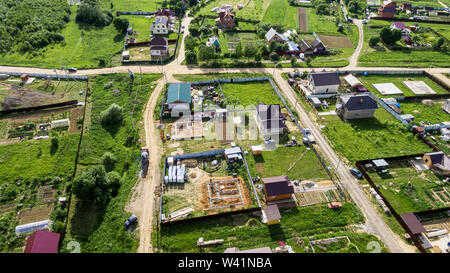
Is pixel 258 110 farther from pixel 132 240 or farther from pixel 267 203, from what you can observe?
pixel 132 240

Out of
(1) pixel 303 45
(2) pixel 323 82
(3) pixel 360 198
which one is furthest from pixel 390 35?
(3) pixel 360 198

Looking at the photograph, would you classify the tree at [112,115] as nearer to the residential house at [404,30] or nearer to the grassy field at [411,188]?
the grassy field at [411,188]

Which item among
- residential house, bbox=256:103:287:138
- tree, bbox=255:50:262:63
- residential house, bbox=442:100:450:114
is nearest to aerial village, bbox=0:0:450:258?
residential house, bbox=256:103:287:138

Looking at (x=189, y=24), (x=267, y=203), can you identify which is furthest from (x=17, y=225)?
(x=189, y=24)

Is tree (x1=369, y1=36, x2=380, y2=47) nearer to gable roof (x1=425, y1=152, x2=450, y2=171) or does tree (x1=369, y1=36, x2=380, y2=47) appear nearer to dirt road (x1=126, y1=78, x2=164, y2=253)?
gable roof (x1=425, y1=152, x2=450, y2=171)

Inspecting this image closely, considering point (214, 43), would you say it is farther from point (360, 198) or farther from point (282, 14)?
→ point (360, 198)

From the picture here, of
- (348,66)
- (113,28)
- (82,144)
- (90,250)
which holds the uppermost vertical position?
(113,28)
